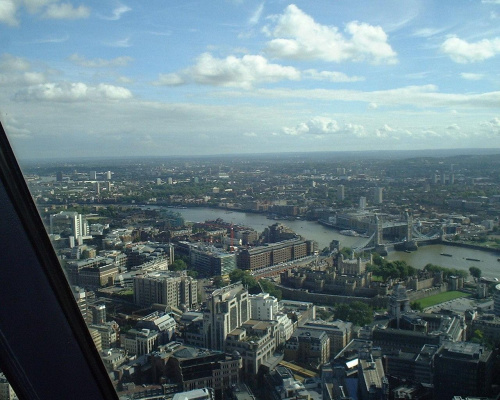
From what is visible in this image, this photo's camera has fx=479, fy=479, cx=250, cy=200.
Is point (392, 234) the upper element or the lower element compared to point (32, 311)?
lower

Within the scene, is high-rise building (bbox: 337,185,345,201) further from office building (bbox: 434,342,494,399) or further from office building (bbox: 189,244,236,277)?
office building (bbox: 434,342,494,399)

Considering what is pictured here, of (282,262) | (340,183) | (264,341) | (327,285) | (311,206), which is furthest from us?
(311,206)

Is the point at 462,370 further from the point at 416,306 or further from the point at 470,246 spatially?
the point at 470,246

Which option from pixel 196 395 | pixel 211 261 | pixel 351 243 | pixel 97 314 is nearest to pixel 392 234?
pixel 351 243

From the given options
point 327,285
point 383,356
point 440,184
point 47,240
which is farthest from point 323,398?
point 440,184

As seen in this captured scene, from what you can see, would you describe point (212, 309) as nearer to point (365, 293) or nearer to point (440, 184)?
point (365, 293)

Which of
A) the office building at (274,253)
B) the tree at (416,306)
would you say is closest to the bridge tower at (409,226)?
the office building at (274,253)
